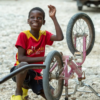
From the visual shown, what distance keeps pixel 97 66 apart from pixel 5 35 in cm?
280

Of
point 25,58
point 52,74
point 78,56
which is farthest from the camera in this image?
point 78,56

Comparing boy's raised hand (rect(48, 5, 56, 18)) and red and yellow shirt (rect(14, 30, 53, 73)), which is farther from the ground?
boy's raised hand (rect(48, 5, 56, 18))

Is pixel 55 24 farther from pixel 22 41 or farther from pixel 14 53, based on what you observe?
pixel 14 53

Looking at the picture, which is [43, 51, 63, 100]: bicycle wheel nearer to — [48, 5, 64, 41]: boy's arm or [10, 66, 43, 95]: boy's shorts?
[10, 66, 43, 95]: boy's shorts

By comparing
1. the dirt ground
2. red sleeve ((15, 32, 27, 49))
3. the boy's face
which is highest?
the boy's face

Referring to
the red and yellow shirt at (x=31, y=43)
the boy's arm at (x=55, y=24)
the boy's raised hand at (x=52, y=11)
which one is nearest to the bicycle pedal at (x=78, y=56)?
the boy's arm at (x=55, y=24)

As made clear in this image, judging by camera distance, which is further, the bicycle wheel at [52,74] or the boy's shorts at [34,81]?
the boy's shorts at [34,81]

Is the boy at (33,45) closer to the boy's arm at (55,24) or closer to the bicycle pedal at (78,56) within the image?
the boy's arm at (55,24)

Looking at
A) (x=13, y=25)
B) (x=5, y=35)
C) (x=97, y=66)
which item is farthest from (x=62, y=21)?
(x=97, y=66)

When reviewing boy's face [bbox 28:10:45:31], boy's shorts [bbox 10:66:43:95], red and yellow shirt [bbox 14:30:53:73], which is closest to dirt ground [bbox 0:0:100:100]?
boy's shorts [bbox 10:66:43:95]

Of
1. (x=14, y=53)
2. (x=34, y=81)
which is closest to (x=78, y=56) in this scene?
(x=34, y=81)

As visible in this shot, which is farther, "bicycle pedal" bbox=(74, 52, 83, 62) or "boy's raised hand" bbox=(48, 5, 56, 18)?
"bicycle pedal" bbox=(74, 52, 83, 62)

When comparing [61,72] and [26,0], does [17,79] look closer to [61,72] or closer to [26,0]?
[61,72]

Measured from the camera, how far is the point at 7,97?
272 centimetres
